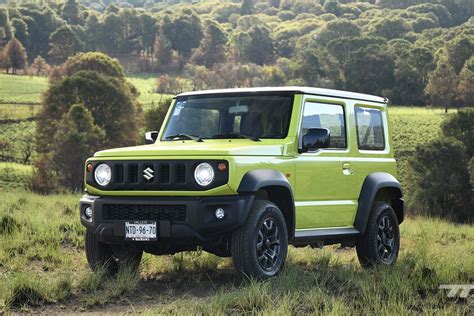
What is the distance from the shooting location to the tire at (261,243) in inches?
306

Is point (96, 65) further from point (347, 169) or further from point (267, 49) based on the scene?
point (267, 49)

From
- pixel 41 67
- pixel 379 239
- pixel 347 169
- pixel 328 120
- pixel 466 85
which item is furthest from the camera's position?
pixel 41 67

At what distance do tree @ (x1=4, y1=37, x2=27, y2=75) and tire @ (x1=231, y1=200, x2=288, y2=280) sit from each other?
108459mm

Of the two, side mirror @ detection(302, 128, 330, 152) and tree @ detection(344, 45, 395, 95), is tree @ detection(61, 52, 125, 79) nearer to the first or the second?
tree @ detection(344, 45, 395, 95)

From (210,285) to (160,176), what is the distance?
1322mm

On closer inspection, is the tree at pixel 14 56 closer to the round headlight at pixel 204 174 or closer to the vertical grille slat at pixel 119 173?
the vertical grille slat at pixel 119 173

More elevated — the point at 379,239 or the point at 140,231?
the point at 140,231

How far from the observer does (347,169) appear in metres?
9.62

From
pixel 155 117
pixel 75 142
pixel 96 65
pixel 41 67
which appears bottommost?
pixel 75 142

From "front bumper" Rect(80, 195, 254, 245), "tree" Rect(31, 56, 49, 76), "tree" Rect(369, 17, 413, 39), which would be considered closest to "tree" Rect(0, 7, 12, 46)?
"tree" Rect(31, 56, 49, 76)

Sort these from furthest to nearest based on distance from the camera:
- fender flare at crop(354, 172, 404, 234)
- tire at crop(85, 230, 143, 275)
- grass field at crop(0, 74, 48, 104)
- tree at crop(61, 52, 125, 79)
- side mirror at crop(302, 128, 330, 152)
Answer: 1. grass field at crop(0, 74, 48, 104)
2. tree at crop(61, 52, 125, 79)
3. fender flare at crop(354, 172, 404, 234)
4. tire at crop(85, 230, 143, 275)
5. side mirror at crop(302, 128, 330, 152)

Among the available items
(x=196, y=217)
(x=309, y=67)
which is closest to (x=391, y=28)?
(x=309, y=67)

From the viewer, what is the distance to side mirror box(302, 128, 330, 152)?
8609 mm

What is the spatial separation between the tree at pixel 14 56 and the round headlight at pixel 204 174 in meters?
109
